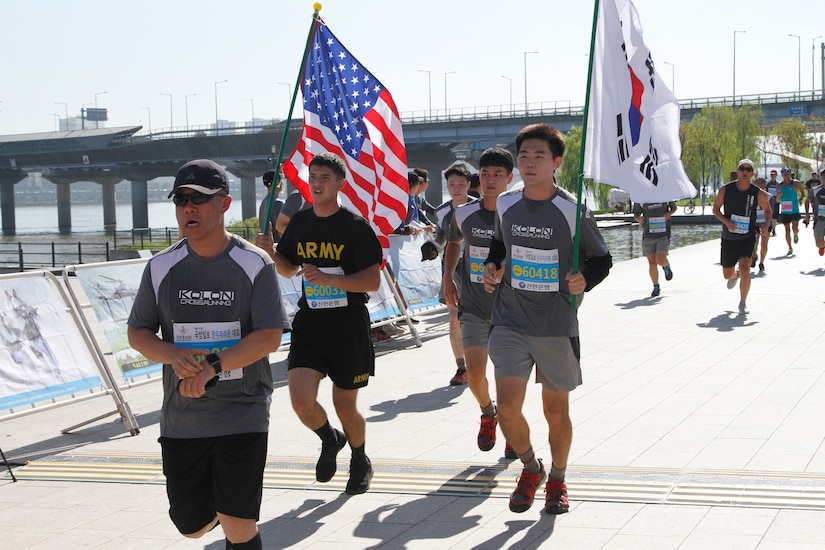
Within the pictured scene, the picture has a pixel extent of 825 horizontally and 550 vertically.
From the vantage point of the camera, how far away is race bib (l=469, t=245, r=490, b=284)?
7.42 m

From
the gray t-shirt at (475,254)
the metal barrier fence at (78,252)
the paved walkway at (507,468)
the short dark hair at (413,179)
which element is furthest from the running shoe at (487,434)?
the metal barrier fence at (78,252)

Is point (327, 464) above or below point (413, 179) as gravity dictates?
below

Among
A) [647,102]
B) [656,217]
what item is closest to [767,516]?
[647,102]

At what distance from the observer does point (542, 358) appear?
19.2 ft

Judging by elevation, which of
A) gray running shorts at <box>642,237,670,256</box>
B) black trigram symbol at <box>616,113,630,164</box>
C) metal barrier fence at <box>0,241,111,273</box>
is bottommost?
metal barrier fence at <box>0,241,111,273</box>

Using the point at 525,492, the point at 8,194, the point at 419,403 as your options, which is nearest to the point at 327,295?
the point at 525,492

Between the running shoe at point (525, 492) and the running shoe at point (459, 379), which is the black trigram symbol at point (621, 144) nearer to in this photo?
the running shoe at point (525, 492)

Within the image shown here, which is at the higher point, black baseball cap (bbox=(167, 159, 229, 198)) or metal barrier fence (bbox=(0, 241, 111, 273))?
black baseball cap (bbox=(167, 159, 229, 198))

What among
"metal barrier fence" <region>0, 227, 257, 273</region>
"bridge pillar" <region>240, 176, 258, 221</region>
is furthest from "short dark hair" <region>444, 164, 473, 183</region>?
"bridge pillar" <region>240, 176, 258, 221</region>

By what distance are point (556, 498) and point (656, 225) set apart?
11862 millimetres

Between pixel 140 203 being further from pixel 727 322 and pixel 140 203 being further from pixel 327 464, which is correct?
pixel 327 464

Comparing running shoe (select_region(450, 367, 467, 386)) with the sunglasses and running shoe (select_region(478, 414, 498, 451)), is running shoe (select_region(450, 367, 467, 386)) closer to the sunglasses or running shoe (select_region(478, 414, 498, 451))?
running shoe (select_region(478, 414, 498, 451))

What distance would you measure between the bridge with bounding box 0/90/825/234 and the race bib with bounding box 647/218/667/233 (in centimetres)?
4812

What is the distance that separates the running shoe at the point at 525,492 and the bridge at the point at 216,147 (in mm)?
58559
